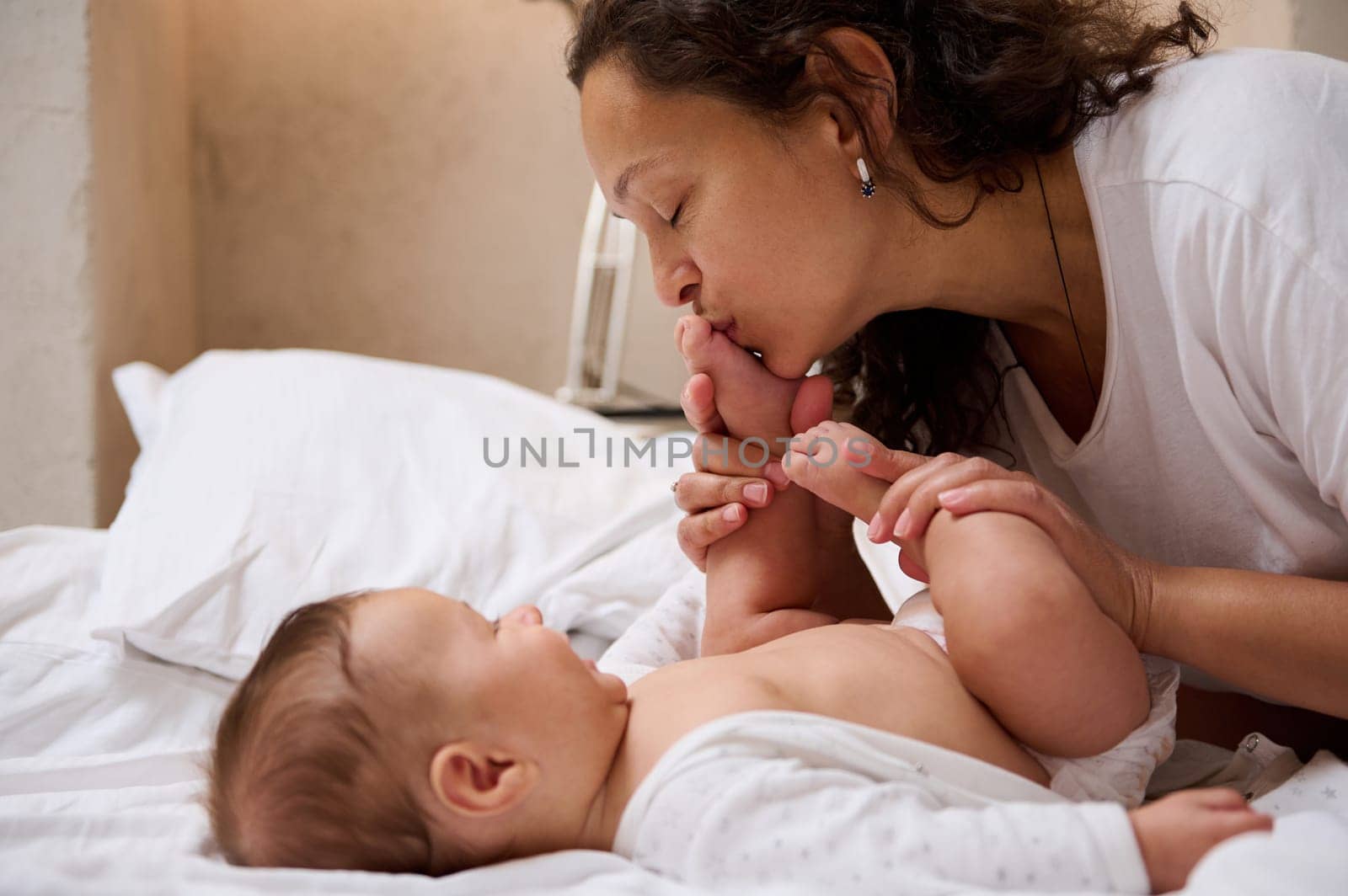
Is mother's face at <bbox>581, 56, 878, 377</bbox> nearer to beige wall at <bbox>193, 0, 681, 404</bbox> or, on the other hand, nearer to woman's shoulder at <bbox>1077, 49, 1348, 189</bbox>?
woman's shoulder at <bbox>1077, 49, 1348, 189</bbox>

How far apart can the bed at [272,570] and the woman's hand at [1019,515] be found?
193 millimetres

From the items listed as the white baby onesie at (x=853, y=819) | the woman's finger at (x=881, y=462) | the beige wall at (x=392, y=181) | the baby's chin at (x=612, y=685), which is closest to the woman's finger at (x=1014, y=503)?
the woman's finger at (x=881, y=462)

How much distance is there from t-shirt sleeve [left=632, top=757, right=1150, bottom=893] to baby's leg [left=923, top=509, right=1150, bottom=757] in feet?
0.37

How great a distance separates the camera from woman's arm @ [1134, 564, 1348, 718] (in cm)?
95

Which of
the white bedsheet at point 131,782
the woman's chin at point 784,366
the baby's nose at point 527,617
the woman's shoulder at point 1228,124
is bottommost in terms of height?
the white bedsheet at point 131,782

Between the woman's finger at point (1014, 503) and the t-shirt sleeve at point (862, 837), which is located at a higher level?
the woman's finger at point (1014, 503)

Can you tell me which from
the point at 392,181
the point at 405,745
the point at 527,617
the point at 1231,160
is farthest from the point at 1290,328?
the point at 392,181

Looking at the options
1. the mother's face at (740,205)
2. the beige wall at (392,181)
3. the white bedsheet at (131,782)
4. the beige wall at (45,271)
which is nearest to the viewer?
the white bedsheet at (131,782)

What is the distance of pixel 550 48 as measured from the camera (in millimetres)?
3006

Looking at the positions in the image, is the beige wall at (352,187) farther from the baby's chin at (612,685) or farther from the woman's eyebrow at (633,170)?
the baby's chin at (612,685)

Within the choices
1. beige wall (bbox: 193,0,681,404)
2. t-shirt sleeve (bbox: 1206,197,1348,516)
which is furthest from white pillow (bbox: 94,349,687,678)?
beige wall (bbox: 193,0,681,404)

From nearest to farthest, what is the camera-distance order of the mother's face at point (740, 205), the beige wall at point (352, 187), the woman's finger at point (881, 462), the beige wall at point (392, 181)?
the woman's finger at point (881, 462)
the mother's face at point (740, 205)
the beige wall at point (352, 187)
the beige wall at point (392, 181)

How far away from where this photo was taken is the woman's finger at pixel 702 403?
4.02 feet

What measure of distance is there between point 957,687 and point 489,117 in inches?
98.0
